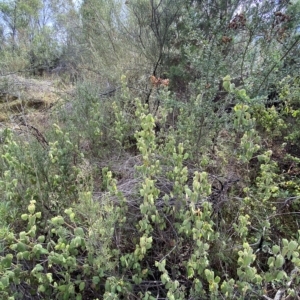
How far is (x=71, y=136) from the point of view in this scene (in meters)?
2.10

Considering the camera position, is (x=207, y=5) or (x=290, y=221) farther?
(x=207, y=5)

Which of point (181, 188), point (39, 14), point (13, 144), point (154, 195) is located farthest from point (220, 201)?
point (39, 14)

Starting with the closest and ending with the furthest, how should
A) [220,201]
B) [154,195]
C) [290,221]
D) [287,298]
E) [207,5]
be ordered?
1. [287,298]
2. [154,195]
3. [220,201]
4. [290,221]
5. [207,5]

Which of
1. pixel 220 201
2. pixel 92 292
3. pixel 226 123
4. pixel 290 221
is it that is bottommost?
pixel 290 221

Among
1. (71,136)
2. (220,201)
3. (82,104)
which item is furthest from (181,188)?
(82,104)

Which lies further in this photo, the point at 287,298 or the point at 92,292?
the point at 92,292

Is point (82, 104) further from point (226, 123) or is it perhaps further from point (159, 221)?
point (159, 221)

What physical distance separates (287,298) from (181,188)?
2.09ft

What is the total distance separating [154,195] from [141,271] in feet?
1.14

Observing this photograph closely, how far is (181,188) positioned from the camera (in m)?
1.32

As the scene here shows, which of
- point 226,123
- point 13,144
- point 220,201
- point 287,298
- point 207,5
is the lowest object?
point 287,298

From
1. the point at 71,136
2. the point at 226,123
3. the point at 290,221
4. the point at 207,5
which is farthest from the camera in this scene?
the point at 207,5

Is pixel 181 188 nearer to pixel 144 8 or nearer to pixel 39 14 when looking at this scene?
pixel 144 8

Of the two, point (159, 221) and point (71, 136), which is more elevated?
point (71, 136)
